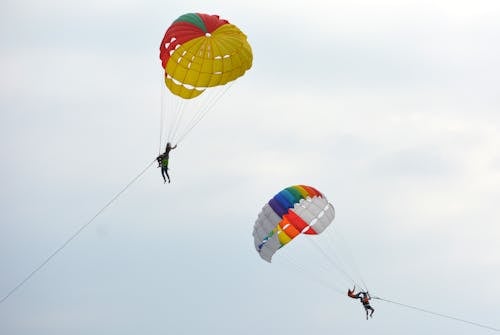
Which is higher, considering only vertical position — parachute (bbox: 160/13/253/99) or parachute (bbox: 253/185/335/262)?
parachute (bbox: 160/13/253/99)

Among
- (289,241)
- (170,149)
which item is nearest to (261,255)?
(289,241)

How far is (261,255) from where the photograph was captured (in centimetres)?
7412

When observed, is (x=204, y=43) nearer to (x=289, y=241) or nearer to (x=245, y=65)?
(x=245, y=65)

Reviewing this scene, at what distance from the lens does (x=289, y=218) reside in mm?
73750

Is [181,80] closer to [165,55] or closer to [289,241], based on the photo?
[165,55]

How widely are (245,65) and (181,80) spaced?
2.80 metres

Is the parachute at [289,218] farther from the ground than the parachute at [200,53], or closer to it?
closer to it

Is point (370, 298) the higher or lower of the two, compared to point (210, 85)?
lower

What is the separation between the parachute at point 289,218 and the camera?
241 ft

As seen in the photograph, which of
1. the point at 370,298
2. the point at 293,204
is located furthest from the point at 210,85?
the point at 370,298

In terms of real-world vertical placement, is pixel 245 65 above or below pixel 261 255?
above

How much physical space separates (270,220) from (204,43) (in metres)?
7.95

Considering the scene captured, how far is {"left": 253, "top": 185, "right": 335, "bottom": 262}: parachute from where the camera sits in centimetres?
7356

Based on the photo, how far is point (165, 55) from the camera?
237 ft
